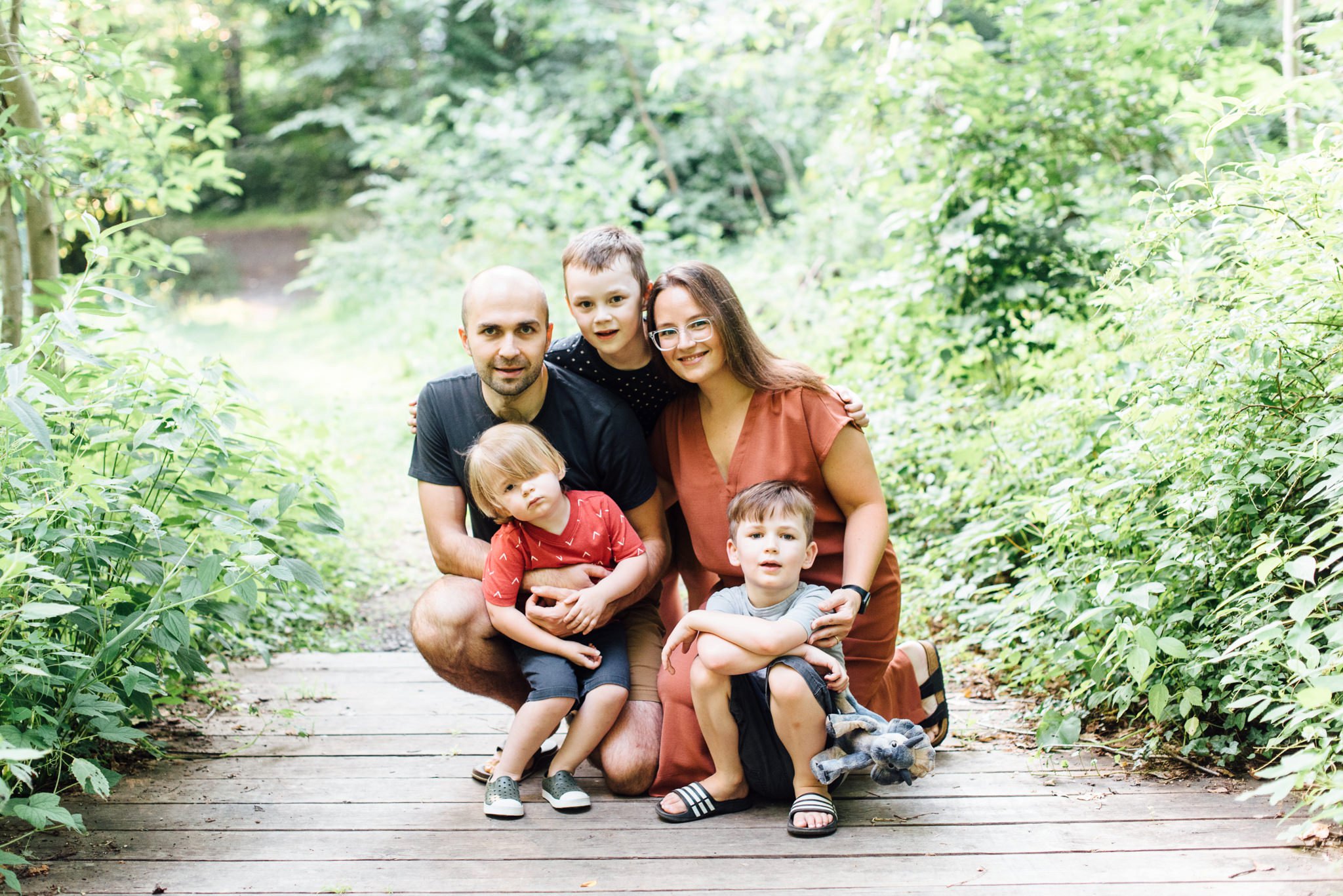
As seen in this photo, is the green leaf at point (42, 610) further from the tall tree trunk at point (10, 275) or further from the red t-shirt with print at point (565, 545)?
the tall tree trunk at point (10, 275)

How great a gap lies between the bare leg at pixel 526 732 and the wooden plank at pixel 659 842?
0.17 m

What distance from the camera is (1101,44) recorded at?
4.89 metres

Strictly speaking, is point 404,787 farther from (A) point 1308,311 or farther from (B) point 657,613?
(A) point 1308,311

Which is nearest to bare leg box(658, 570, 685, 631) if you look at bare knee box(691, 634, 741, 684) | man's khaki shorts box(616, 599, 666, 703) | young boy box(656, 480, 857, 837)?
man's khaki shorts box(616, 599, 666, 703)

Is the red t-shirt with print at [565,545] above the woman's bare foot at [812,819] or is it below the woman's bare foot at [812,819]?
above

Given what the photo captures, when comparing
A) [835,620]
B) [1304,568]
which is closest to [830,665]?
[835,620]

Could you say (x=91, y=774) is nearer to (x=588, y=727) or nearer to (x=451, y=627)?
(x=451, y=627)

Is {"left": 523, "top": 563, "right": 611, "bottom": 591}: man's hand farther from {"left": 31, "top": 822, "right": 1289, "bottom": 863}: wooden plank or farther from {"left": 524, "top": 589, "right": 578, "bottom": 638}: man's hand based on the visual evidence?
{"left": 31, "top": 822, "right": 1289, "bottom": 863}: wooden plank

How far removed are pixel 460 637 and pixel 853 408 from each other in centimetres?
115

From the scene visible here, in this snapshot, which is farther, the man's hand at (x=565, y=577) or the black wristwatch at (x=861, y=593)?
the man's hand at (x=565, y=577)

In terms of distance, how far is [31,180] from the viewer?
10.7ft

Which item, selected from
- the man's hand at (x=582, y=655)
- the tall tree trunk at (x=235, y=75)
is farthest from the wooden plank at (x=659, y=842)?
the tall tree trunk at (x=235, y=75)

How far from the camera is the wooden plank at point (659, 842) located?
7.45 feet

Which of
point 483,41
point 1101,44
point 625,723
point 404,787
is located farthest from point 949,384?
point 483,41
